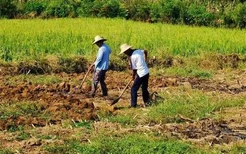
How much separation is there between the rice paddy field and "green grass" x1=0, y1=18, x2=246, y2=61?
29 mm

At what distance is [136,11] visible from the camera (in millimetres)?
23859

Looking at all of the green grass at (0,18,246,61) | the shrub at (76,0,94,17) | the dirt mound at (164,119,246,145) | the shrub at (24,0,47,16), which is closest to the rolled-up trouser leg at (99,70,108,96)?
the dirt mound at (164,119,246,145)

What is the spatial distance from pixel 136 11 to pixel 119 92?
12951mm

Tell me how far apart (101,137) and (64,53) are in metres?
7.28

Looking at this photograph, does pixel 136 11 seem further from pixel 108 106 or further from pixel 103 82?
pixel 108 106

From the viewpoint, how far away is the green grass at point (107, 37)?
14359 mm

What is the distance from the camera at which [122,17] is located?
23.8 metres

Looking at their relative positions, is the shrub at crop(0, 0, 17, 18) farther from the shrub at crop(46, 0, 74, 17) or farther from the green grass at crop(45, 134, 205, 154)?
the green grass at crop(45, 134, 205, 154)

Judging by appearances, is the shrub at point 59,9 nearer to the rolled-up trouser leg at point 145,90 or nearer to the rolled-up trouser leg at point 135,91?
the rolled-up trouser leg at point 145,90

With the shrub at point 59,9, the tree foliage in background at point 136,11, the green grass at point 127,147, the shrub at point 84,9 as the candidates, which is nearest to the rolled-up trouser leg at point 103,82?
the green grass at point 127,147

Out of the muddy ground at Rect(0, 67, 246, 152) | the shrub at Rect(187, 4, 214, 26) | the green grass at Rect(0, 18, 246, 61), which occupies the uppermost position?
the shrub at Rect(187, 4, 214, 26)

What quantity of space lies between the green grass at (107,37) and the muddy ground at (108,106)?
156cm

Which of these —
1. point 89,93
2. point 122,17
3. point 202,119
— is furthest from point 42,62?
point 122,17

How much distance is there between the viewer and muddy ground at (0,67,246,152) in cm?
746
